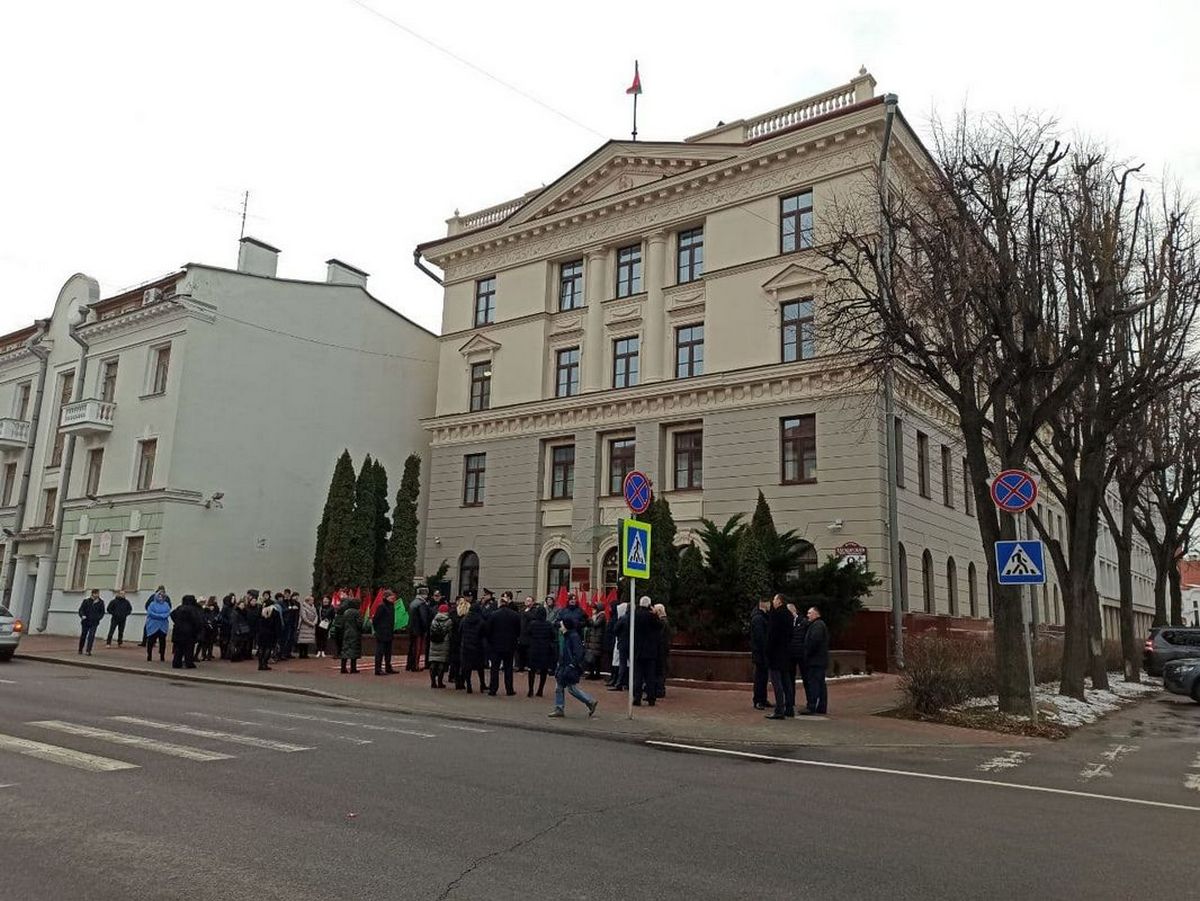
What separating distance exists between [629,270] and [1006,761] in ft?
79.9

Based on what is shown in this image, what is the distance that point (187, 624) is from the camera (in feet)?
65.7

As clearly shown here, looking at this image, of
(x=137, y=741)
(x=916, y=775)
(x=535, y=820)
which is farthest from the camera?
(x=137, y=741)

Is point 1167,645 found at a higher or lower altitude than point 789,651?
higher

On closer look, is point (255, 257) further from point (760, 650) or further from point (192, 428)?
point (760, 650)

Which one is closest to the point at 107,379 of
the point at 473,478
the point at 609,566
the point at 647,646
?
the point at 473,478

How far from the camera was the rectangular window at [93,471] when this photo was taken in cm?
3325

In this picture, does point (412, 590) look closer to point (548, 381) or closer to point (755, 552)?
point (548, 381)

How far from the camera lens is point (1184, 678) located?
19656mm

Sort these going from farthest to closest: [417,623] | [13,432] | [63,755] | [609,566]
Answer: [13,432], [609,566], [417,623], [63,755]

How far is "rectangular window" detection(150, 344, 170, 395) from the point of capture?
31.7 m

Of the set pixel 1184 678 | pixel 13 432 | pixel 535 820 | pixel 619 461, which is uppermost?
pixel 13 432

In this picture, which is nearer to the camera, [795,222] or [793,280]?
[793,280]

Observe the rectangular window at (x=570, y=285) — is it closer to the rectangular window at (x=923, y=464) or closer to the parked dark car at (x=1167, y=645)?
the rectangular window at (x=923, y=464)

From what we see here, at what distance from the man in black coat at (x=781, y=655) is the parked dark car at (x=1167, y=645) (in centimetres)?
1704
